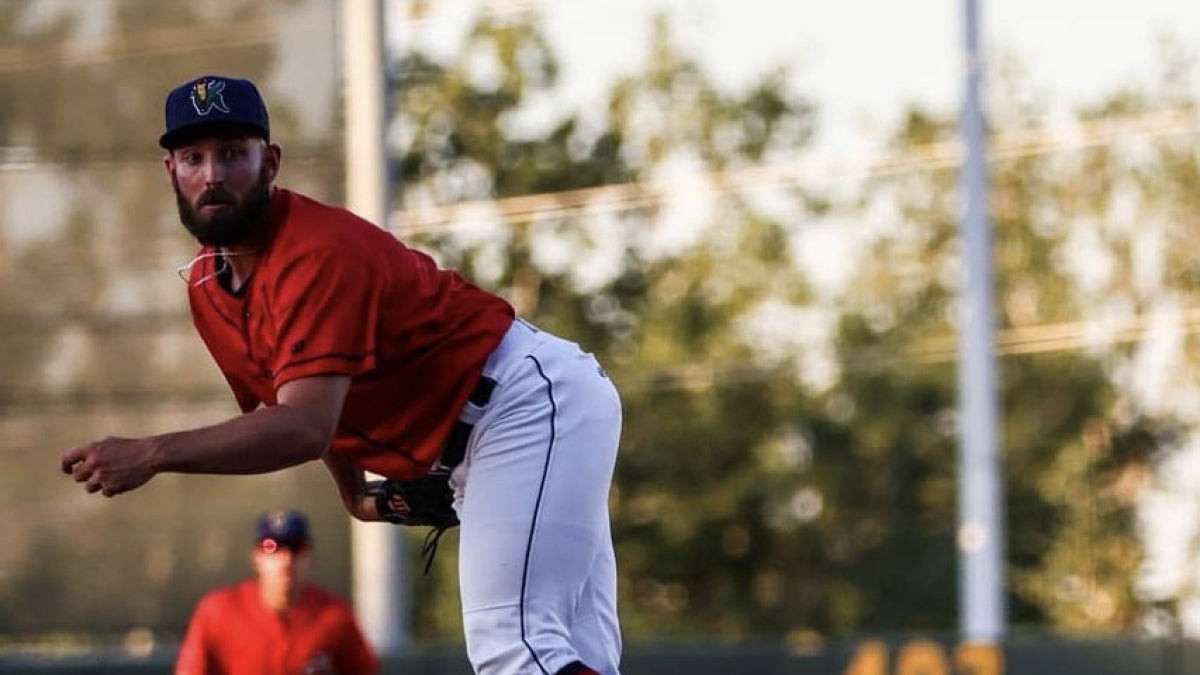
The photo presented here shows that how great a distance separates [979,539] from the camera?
16938 mm

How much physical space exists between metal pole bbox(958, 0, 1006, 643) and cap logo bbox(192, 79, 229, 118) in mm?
11683

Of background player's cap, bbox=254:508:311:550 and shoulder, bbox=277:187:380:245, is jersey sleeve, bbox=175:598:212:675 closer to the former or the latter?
background player's cap, bbox=254:508:311:550

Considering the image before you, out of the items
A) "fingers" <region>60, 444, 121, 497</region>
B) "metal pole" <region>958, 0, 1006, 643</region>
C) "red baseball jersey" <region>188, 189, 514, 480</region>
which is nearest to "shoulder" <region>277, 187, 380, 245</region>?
"red baseball jersey" <region>188, 189, 514, 480</region>

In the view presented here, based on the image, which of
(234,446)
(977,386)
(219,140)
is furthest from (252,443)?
(977,386)

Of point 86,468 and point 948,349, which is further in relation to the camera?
point 948,349

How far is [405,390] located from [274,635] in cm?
466

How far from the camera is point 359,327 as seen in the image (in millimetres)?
5516

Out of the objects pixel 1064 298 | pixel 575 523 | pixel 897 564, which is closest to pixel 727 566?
pixel 897 564

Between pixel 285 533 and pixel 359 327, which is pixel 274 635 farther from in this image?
pixel 359 327

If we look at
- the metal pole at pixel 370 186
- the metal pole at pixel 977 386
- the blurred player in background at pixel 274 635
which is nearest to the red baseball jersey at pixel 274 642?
the blurred player in background at pixel 274 635

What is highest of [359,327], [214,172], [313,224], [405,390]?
[214,172]

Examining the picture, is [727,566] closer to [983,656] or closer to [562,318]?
[562,318]

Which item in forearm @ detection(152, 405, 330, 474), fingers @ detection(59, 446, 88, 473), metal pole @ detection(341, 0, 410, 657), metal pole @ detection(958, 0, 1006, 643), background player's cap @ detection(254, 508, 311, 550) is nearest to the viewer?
fingers @ detection(59, 446, 88, 473)

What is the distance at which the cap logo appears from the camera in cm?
545
